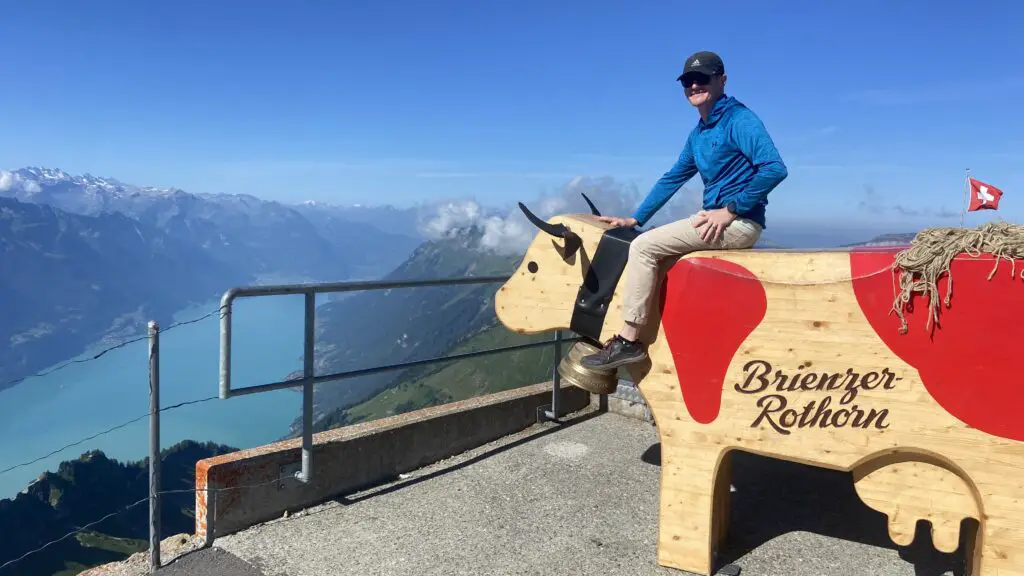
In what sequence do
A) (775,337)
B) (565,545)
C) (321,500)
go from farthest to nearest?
1. (321,500)
2. (565,545)
3. (775,337)

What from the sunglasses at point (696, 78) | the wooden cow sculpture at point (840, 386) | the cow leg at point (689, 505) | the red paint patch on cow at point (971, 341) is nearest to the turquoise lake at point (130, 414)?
the cow leg at point (689, 505)

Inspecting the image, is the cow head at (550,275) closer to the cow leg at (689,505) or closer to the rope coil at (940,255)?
the cow leg at (689,505)

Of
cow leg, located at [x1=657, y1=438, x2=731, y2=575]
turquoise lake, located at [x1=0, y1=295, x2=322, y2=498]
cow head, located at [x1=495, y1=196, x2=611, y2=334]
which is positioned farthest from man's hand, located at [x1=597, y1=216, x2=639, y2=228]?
turquoise lake, located at [x1=0, y1=295, x2=322, y2=498]

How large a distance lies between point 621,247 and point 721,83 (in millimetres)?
1008

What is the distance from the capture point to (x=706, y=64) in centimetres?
339

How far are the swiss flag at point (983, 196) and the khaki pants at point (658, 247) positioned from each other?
1366mm

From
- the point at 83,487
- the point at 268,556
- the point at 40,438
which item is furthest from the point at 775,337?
the point at 40,438

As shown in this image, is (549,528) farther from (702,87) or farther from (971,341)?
(702,87)

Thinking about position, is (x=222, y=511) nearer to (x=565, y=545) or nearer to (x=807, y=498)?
(x=565, y=545)

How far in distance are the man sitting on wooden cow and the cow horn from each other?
49 centimetres

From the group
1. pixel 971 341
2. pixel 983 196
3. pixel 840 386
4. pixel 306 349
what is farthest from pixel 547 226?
pixel 983 196

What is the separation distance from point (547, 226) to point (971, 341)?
210 centimetres

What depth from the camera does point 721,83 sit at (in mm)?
3467

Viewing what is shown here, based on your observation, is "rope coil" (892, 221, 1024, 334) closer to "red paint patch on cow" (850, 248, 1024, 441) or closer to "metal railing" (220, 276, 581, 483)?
"red paint patch on cow" (850, 248, 1024, 441)
